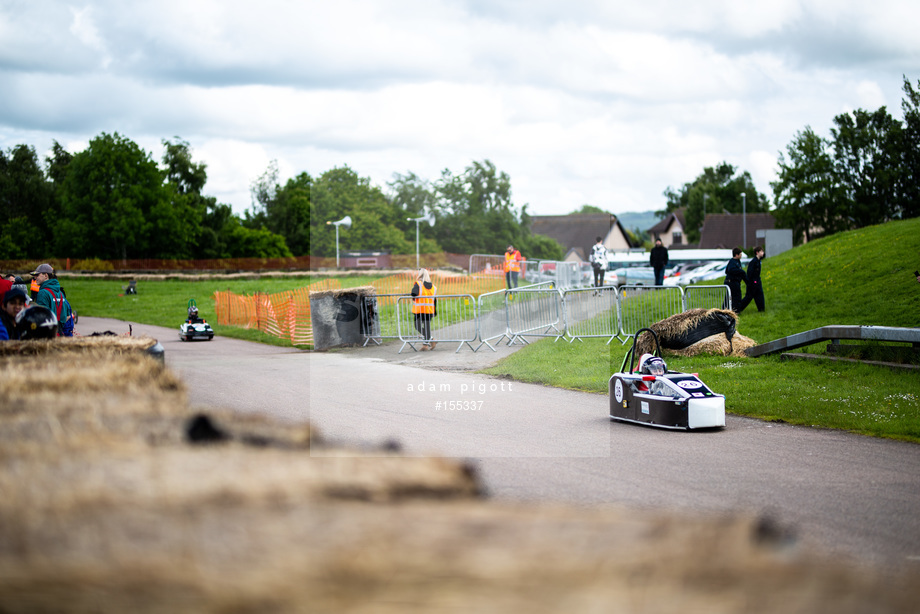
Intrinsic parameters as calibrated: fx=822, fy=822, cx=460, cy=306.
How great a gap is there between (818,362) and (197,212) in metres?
92.6

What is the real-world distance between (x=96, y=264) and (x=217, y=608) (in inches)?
3436

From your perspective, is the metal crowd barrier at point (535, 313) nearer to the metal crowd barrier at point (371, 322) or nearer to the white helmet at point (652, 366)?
the metal crowd barrier at point (371, 322)

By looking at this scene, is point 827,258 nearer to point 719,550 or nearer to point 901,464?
point 901,464

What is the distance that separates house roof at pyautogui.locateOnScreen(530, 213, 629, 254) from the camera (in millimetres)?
141125

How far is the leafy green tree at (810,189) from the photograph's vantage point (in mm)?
72438

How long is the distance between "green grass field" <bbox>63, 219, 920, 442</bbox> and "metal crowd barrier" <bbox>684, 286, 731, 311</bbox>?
34.9 inches

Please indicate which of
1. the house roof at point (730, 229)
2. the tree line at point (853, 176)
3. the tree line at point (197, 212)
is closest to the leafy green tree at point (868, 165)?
the tree line at point (853, 176)

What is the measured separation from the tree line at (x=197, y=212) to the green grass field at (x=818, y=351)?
212 ft

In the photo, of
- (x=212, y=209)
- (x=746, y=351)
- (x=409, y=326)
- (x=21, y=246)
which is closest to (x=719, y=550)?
(x=746, y=351)

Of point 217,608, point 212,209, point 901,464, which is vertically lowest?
point 901,464

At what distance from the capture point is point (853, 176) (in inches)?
2906

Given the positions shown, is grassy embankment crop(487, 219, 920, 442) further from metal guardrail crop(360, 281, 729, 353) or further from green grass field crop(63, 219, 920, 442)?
metal guardrail crop(360, 281, 729, 353)

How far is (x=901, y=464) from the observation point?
830 cm

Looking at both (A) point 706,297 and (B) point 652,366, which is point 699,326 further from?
(B) point 652,366
